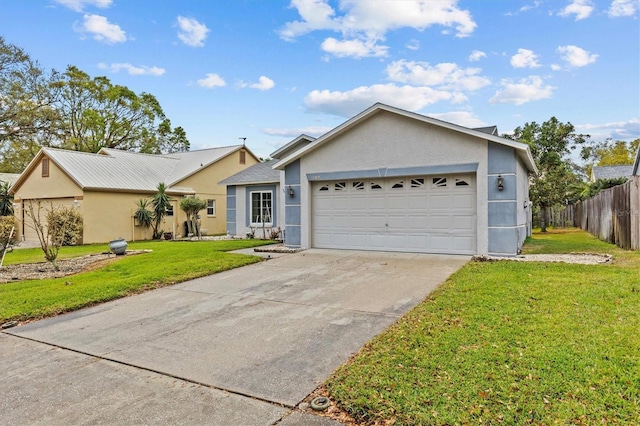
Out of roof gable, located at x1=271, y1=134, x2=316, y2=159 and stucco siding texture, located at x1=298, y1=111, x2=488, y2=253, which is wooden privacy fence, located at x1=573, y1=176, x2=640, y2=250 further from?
roof gable, located at x1=271, y1=134, x2=316, y2=159

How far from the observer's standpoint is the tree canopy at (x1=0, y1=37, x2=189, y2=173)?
27016 mm

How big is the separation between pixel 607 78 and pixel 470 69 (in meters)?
5.03

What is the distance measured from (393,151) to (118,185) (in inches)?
586

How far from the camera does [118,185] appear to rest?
63.9ft

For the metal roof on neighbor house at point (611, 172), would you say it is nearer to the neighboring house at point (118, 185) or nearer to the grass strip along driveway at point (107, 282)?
the neighboring house at point (118, 185)

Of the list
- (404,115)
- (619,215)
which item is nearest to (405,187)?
(404,115)

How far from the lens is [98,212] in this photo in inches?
734

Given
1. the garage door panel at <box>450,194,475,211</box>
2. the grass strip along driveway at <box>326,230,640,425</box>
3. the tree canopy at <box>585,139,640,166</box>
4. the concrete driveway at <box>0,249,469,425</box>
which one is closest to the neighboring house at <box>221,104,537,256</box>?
the garage door panel at <box>450,194,475,211</box>

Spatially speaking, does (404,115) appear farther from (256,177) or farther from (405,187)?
(256,177)

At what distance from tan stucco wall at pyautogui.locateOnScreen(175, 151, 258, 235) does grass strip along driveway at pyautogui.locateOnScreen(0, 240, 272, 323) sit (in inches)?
414

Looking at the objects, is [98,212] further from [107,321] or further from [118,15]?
[107,321]

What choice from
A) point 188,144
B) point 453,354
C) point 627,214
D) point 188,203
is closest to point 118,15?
point 188,203

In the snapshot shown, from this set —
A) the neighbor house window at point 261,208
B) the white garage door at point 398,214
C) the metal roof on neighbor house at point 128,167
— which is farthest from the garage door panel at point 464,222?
the metal roof on neighbor house at point 128,167

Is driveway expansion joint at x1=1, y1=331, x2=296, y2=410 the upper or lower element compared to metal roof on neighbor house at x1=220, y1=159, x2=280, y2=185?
lower
